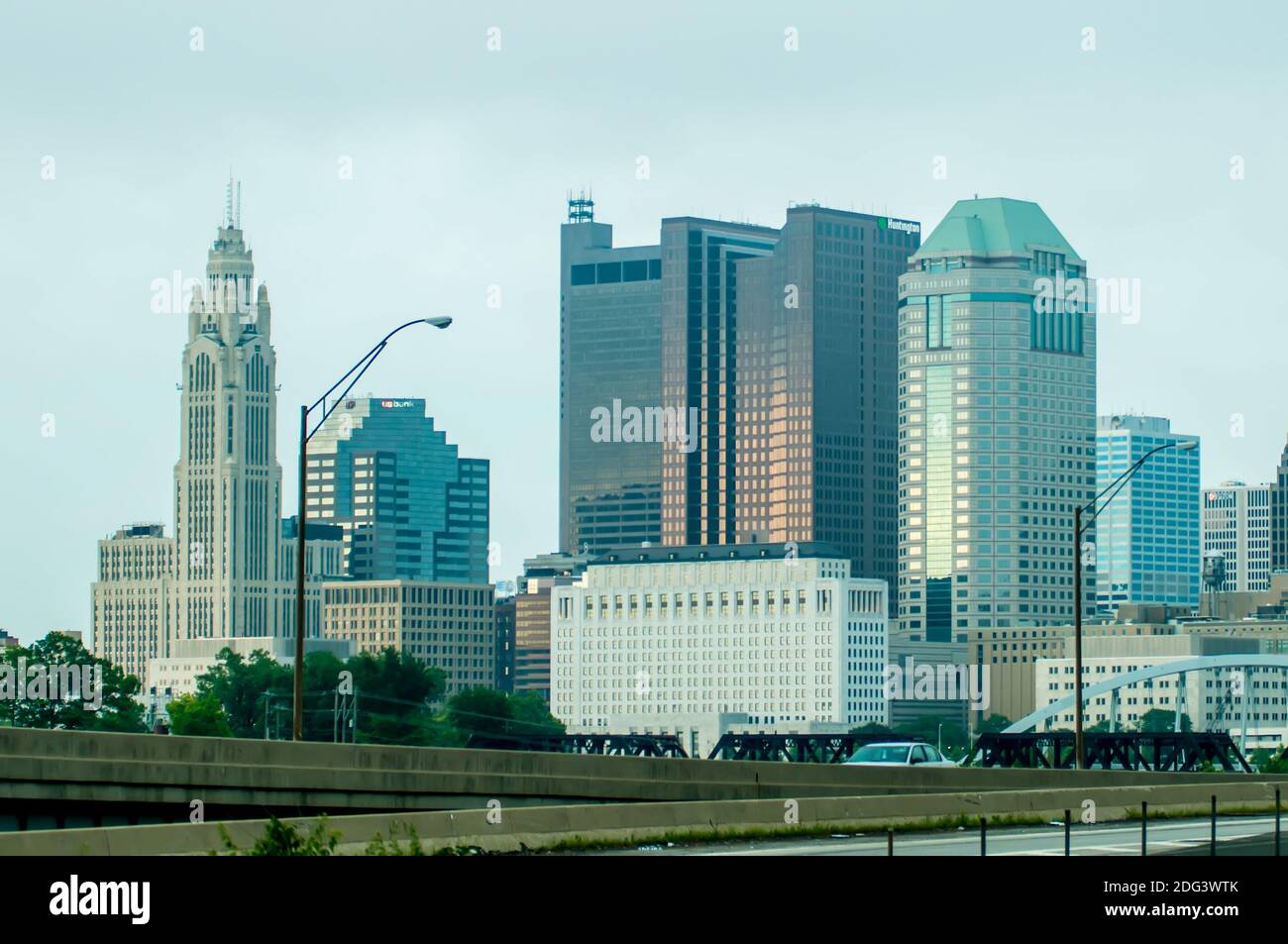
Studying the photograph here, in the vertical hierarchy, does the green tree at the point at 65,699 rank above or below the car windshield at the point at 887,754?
below

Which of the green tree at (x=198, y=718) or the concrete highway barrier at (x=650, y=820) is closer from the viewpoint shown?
the concrete highway barrier at (x=650, y=820)

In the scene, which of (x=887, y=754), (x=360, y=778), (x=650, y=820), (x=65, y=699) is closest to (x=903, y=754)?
(x=887, y=754)

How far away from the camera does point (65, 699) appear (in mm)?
180250

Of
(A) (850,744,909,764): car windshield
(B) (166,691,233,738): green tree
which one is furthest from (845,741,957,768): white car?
(B) (166,691,233,738): green tree

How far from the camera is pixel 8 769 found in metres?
42.1

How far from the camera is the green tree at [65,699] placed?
16388 centimetres

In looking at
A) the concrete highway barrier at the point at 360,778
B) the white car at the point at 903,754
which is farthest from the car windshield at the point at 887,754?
the concrete highway barrier at the point at 360,778

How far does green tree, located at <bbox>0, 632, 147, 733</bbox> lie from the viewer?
16388 centimetres

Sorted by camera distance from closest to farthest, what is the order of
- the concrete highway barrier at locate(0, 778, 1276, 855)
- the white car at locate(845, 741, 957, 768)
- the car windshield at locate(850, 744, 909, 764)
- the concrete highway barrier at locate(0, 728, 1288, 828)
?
1. the concrete highway barrier at locate(0, 778, 1276, 855)
2. the concrete highway barrier at locate(0, 728, 1288, 828)
3. the white car at locate(845, 741, 957, 768)
4. the car windshield at locate(850, 744, 909, 764)

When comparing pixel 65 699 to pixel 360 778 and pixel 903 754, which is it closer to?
pixel 903 754

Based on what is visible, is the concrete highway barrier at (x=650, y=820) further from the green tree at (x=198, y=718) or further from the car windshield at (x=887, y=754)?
the green tree at (x=198, y=718)

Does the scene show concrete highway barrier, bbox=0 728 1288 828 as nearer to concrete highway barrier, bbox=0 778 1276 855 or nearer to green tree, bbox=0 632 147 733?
concrete highway barrier, bbox=0 778 1276 855
